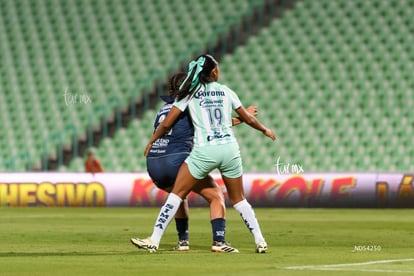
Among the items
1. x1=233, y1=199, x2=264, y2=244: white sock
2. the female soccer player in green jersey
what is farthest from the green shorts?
x1=233, y1=199, x2=264, y2=244: white sock

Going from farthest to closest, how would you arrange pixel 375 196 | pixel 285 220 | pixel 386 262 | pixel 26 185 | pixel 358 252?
pixel 26 185 → pixel 375 196 → pixel 285 220 → pixel 358 252 → pixel 386 262

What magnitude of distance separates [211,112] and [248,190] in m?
13.3

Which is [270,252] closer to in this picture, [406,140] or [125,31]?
[406,140]

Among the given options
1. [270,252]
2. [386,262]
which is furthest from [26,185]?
[386,262]

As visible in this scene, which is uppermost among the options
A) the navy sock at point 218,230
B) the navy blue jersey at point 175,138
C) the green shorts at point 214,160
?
the navy blue jersey at point 175,138

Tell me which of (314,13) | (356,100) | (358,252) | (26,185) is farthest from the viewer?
(314,13)

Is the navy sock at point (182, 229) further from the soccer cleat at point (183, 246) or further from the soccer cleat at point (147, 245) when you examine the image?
the soccer cleat at point (147, 245)

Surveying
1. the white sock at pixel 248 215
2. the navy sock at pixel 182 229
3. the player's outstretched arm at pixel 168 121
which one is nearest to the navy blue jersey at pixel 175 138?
the player's outstretched arm at pixel 168 121

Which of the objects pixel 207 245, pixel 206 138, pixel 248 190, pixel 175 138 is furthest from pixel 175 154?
pixel 248 190

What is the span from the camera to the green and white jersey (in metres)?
11.2

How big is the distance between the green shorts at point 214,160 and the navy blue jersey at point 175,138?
631 mm

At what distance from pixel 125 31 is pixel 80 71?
1821mm

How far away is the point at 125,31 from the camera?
3153 centimetres

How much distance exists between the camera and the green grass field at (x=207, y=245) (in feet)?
31.4
